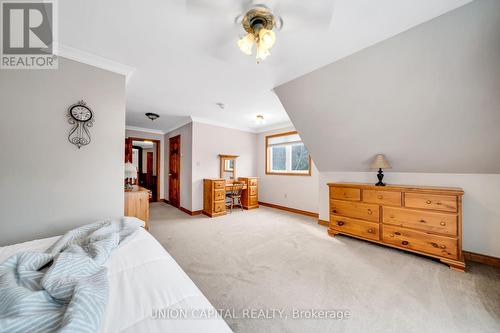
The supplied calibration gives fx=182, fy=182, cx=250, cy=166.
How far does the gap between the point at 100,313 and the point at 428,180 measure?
3.73m

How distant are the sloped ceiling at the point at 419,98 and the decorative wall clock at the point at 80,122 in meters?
2.43

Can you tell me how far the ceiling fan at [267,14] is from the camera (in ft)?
4.56

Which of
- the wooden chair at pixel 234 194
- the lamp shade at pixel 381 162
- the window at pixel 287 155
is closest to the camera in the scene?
the lamp shade at pixel 381 162

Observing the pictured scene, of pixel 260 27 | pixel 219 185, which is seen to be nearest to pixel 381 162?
pixel 260 27

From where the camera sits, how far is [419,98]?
79.2 inches

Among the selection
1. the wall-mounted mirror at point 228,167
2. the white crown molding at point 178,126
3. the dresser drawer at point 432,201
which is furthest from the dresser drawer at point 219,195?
the dresser drawer at point 432,201

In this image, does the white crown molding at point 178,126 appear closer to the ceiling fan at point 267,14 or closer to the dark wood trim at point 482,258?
the ceiling fan at point 267,14

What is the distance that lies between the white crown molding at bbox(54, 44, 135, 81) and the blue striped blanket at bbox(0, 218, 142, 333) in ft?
6.63

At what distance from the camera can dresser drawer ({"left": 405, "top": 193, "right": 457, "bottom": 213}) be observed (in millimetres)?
2162

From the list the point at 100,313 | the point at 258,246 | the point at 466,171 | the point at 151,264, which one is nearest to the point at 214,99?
the point at 258,246

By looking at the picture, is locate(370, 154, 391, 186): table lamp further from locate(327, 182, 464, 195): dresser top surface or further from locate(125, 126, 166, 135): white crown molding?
locate(125, 126, 166, 135): white crown molding

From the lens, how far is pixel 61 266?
87 centimetres

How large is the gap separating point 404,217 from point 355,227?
Answer: 650 mm

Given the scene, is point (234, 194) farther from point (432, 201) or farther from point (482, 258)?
point (482, 258)
